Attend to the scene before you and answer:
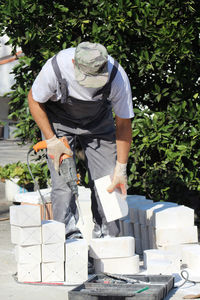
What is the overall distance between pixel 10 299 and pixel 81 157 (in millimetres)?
2496

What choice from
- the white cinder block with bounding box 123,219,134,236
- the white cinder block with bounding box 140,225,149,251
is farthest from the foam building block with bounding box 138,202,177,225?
the white cinder block with bounding box 123,219,134,236

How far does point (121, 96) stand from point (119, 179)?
2.17ft

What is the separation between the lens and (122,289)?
3.75m

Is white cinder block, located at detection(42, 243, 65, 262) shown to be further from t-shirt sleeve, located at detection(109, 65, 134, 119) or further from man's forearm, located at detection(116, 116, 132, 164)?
t-shirt sleeve, located at detection(109, 65, 134, 119)

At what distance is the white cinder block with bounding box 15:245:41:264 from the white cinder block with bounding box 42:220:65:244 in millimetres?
80

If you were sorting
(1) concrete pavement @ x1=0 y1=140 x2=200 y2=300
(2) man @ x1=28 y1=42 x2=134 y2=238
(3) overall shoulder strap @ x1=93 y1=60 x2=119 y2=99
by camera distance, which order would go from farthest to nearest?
1. (3) overall shoulder strap @ x1=93 y1=60 x2=119 y2=99
2. (2) man @ x1=28 y1=42 x2=134 y2=238
3. (1) concrete pavement @ x1=0 y1=140 x2=200 y2=300

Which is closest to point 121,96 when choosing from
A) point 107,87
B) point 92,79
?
point 107,87

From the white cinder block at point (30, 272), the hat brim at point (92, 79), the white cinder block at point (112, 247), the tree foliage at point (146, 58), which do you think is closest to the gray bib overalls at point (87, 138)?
the hat brim at point (92, 79)

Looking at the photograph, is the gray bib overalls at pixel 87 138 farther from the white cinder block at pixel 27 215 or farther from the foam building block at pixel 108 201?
the white cinder block at pixel 27 215

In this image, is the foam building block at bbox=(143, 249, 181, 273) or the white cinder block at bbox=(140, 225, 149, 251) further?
the white cinder block at bbox=(140, 225, 149, 251)

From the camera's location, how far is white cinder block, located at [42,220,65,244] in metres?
4.18

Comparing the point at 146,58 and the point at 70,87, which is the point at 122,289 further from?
the point at 146,58

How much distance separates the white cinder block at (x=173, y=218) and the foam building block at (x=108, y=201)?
1.31 ft

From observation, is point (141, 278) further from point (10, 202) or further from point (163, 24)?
point (10, 202)
